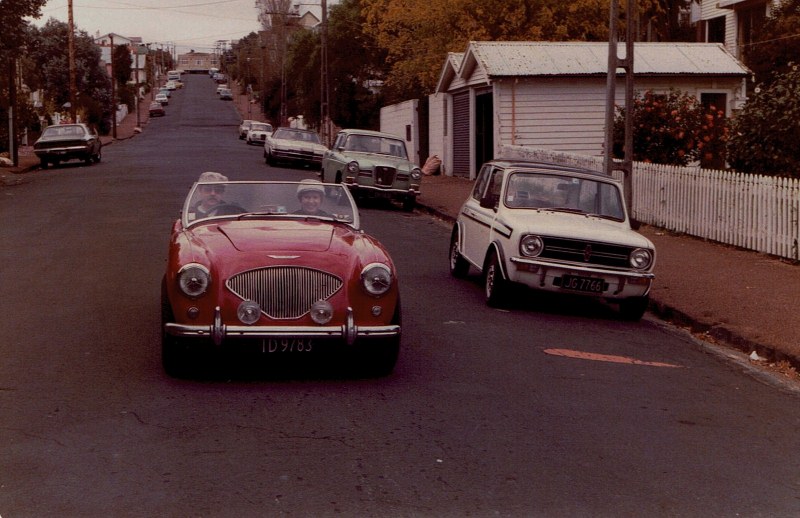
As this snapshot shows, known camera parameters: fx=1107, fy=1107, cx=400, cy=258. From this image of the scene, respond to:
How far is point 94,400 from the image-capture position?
7363mm

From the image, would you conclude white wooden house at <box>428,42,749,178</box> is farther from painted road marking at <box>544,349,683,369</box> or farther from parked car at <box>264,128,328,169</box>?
painted road marking at <box>544,349,683,369</box>

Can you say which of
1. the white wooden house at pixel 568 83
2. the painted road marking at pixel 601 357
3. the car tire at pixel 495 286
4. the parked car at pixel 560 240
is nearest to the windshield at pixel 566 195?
the parked car at pixel 560 240

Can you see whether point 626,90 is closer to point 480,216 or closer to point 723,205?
point 723,205

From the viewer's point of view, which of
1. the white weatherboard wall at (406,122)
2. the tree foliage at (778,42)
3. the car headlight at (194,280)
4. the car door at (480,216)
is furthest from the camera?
the white weatherboard wall at (406,122)

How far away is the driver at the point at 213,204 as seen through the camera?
30.3 feet

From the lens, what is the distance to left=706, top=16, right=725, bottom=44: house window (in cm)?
4509

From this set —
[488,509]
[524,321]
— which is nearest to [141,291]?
[524,321]

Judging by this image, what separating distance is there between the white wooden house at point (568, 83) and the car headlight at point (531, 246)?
18.9 m

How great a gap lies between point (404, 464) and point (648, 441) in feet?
5.38

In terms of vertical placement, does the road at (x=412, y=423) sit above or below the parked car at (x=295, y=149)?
below

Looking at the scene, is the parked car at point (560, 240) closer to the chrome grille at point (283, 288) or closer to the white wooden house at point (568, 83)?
the chrome grille at point (283, 288)

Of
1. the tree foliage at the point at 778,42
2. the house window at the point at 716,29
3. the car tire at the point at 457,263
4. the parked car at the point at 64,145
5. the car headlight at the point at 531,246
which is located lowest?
the car tire at the point at 457,263

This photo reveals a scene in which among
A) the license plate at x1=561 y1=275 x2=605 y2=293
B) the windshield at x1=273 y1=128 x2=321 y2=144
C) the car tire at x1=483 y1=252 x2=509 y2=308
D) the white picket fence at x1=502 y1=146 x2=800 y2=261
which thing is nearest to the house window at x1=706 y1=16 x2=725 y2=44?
the windshield at x1=273 y1=128 x2=321 y2=144

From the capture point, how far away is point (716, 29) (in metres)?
45.3
